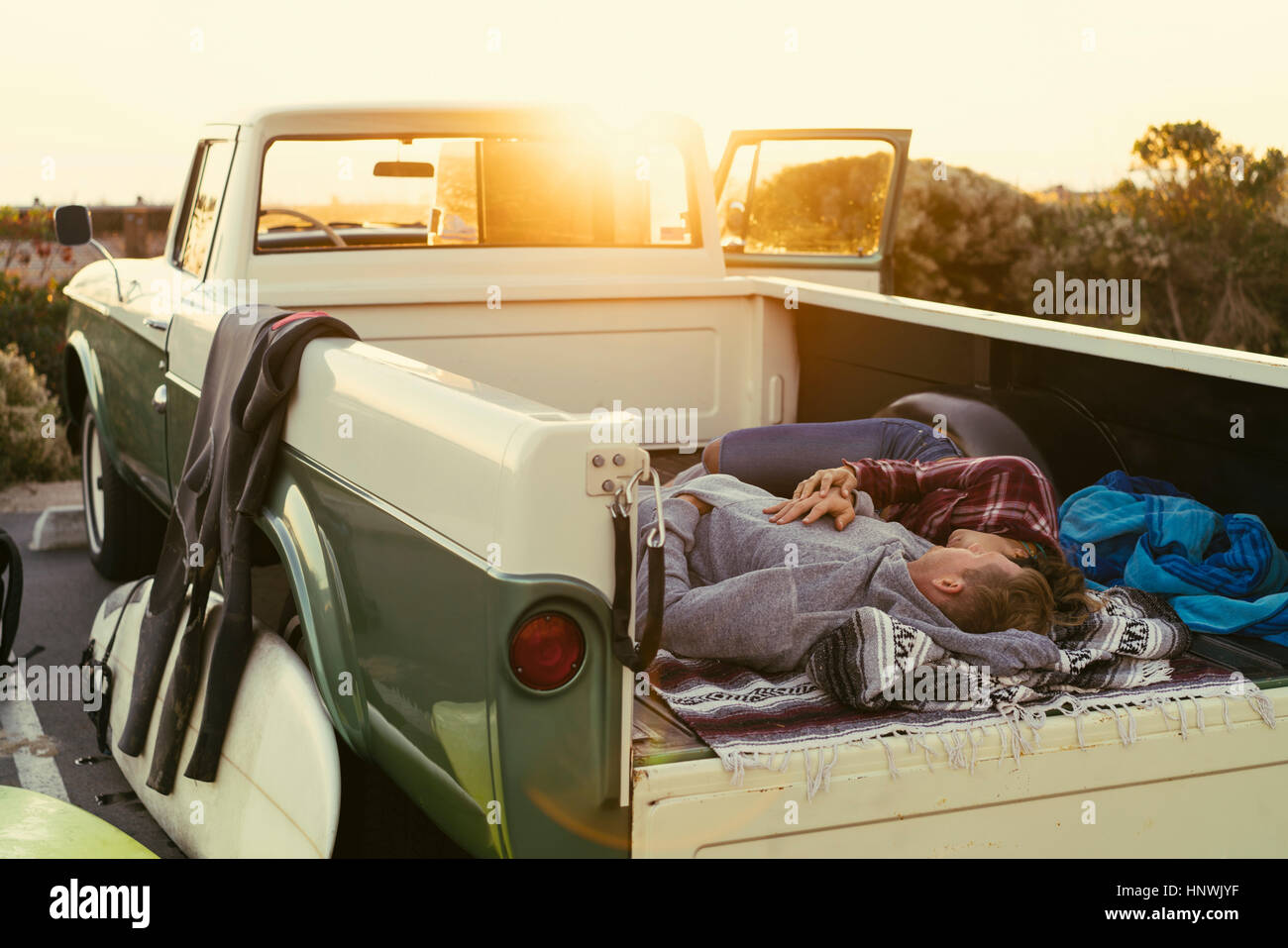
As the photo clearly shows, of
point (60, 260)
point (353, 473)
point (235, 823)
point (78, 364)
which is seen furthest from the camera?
point (60, 260)

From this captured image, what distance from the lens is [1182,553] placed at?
126 inches

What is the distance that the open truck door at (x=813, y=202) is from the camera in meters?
6.74

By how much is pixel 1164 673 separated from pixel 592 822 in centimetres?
123

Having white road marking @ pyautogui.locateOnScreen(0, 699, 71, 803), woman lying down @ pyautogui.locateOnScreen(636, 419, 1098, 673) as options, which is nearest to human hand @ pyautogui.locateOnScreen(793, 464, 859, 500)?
woman lying down @ pyautogui.locateOnScreen(636, 419, 1098, 673)

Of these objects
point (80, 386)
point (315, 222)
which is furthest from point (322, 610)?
point (80, 386)

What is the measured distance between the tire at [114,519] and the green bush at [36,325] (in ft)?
14.5

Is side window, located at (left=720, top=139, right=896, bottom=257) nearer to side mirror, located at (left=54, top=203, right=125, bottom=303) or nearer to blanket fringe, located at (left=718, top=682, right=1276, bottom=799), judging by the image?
side mirror, located at (left=54, top=203, right=125, bottom=303)

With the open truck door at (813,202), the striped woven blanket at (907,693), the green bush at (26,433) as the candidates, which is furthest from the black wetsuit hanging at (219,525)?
the green bush at (26,433)

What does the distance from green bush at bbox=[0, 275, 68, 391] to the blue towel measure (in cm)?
869

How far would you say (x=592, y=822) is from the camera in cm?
208

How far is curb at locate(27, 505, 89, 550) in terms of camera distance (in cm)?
691

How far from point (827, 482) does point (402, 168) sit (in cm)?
280

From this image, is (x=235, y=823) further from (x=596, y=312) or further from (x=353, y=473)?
(x=596, y=312)
